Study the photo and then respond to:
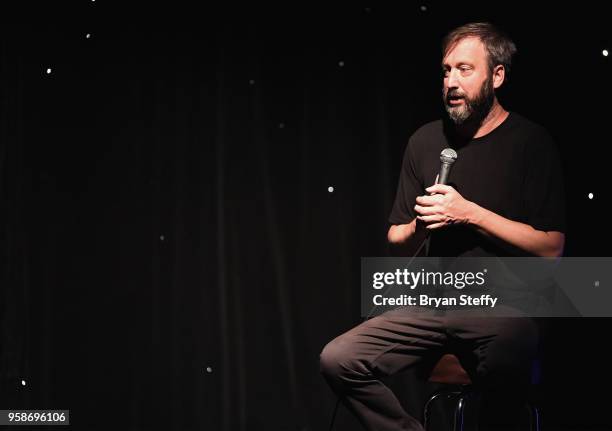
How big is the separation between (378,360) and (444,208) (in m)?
0.46

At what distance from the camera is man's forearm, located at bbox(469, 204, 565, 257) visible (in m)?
1.93

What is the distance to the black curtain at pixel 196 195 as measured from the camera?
9.30 ft

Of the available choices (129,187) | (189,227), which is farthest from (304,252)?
(129,187)

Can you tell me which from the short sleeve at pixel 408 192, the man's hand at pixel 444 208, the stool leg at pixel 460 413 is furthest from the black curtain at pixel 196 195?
the man's hand at pixel 444 208

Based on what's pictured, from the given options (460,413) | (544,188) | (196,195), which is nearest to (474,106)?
(544,188)

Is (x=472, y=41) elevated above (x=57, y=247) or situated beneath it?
elevated above

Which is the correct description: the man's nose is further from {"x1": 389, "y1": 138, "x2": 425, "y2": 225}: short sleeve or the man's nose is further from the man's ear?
{"x1": 389, "y1": 138, "x2": 425, "y2": 225}: short sleeve

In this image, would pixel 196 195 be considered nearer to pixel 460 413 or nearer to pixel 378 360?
pixel 378 360

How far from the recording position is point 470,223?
195cm

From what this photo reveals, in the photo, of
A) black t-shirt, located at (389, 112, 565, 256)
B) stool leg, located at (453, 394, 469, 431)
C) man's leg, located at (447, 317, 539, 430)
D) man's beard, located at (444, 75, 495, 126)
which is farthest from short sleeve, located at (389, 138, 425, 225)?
stool leg, located at (453, 394, 469, 431)

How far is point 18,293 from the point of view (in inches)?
118

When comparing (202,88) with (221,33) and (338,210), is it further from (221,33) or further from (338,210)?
(338,210)

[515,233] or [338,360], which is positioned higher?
[515,233]

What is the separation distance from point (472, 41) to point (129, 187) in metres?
1.59
